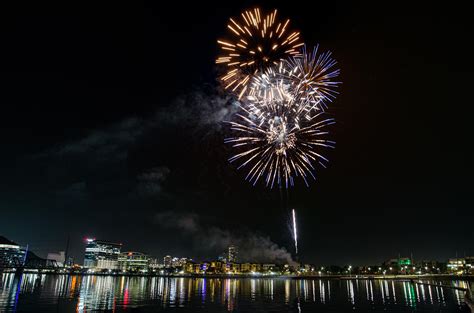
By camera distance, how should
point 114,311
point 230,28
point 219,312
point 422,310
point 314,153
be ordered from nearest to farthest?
point 230,28
point 314,153
point 114,311
point 219,312
point 422,310

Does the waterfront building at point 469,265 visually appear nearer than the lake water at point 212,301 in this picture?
No

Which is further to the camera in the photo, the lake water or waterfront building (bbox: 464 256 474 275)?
waterfront building (bbox: 464 256 474 275)

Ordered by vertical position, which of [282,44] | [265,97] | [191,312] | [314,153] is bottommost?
[191,312]

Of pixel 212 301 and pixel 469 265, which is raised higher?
pixel 469 265

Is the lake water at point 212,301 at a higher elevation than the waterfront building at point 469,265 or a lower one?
lower

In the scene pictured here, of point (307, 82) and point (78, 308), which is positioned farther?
point (78, 308)

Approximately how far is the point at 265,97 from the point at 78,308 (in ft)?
94.8

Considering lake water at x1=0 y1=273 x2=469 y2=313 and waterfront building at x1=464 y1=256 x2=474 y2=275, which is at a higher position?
waterfront building at x1=464 y1=256 x2=474 y2=275

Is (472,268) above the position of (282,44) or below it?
below

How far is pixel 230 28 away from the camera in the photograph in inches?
895

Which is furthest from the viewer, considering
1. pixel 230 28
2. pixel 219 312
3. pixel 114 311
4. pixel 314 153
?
pixel 219 312

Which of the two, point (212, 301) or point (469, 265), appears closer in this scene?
point (212, 301)

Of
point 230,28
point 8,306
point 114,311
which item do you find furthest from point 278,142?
point 8,306

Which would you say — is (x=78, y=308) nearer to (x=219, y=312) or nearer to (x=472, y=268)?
(x=219, y=312)
